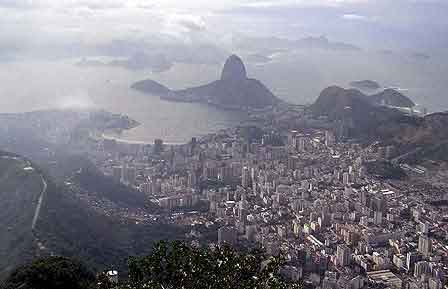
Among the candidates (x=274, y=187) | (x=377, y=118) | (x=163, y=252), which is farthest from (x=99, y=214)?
(x=377, y=118)

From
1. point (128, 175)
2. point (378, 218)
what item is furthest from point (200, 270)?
point (128, 175)

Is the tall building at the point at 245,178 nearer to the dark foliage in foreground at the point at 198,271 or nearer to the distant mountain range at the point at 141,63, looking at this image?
the dark foliage in foreground at the point at 198,271

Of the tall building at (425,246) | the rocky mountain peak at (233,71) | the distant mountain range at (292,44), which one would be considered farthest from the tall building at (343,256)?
the distant mountain range at (292,44)

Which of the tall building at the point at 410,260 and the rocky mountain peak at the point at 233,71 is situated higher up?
the rocky mountain peak at the point at 233,71

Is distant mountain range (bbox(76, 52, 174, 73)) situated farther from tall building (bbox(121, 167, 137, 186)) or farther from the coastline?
tall building (bbox(121, 167, 137, 186))

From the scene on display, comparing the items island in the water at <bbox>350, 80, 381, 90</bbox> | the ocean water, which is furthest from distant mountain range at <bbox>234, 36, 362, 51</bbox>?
island in the water at <bbox>350, 80, 381, 90</bbox>
